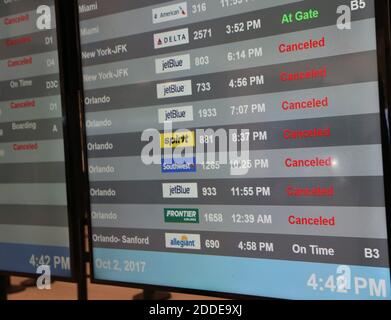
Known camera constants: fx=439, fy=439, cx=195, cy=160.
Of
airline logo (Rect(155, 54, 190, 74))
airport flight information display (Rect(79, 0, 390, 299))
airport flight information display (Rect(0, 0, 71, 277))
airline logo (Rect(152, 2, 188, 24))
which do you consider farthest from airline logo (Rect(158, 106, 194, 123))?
airport flight information display (Rect(0, 0, 71, 277))

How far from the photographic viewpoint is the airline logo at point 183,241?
123cm

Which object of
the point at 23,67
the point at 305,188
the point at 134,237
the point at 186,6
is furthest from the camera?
the point at 23,67

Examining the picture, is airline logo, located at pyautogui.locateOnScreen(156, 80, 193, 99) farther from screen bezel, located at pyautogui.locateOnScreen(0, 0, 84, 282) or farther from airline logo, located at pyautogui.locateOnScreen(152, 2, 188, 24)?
screen bezel, located at pyautogui.locateOnScreen(0, 0, 84, 282)

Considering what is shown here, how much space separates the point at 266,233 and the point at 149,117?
48cm

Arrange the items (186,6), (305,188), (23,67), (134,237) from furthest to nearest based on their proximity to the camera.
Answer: (23,67) < (134,237) < (186,6) < (305,188)

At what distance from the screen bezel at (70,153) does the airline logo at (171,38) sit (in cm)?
33

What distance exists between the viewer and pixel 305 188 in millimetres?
1082

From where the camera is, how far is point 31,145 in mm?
1490

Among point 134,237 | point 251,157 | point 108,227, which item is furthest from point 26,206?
point 251,157

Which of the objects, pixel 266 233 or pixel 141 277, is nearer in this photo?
pixel 266 233

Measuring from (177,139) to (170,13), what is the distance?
358 mm

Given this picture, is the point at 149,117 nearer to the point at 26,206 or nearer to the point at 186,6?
the point at 186,6

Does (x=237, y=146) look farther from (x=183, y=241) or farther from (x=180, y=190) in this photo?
(x=183, y=241)

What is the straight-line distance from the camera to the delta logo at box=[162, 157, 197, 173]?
1229mm
